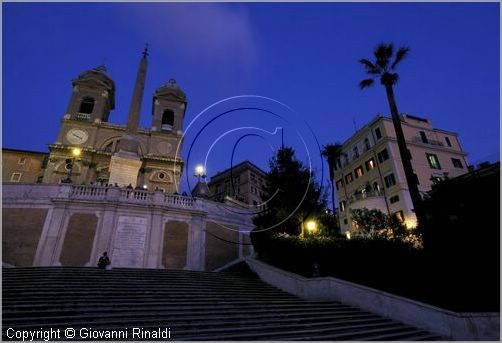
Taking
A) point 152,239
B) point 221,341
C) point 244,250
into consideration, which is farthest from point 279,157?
point 221,341

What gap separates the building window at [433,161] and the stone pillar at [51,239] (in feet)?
134

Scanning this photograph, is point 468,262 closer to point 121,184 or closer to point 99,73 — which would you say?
point 121,184

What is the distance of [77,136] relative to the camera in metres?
42.1

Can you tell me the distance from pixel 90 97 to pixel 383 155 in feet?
148

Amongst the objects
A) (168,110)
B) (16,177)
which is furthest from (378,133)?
(16,177)

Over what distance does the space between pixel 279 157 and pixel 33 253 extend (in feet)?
59.1

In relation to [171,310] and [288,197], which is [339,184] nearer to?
[288,197]

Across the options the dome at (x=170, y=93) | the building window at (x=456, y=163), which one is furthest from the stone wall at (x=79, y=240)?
the building window at (x=456, y=163)

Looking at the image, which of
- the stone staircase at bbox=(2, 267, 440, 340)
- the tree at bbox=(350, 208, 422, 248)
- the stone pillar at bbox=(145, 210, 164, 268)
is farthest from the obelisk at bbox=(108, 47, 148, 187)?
the tree at bbox=(350, 208, 422, 248)

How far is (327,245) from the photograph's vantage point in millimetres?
16062

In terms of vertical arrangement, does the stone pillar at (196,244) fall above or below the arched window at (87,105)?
below

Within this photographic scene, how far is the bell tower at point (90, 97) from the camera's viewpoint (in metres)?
44.4

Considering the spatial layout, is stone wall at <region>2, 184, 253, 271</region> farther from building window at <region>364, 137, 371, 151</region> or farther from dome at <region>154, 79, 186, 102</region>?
dome at <region>154, 79, 186, 102</region>

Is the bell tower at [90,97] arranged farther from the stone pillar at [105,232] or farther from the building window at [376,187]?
the building window at [376,187]
